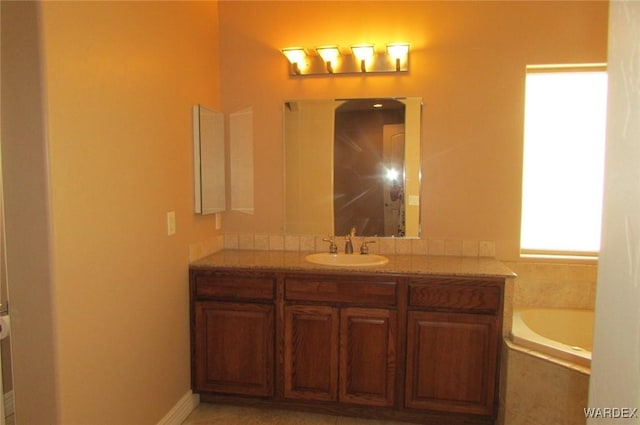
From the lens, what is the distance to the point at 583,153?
264 cm

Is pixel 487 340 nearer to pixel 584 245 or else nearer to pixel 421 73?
pixel 584 245

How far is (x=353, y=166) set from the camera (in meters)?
2.83

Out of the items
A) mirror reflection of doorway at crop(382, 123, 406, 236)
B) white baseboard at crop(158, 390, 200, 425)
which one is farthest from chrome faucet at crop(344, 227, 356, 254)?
white baseboard at crop(158, 390, 200, 425)

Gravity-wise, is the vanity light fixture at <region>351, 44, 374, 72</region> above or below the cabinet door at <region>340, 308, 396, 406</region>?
above

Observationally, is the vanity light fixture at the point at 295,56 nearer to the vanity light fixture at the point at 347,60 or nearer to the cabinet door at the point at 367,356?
the vanity light fixture at the point at 347,60

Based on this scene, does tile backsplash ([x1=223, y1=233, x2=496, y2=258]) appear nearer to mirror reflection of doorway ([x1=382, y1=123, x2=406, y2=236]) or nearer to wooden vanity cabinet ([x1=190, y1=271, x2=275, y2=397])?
mirror reflection of doorway ([x1=382, y1=123, x2=406, y2=236])

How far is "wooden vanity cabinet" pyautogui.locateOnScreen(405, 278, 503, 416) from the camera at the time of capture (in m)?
2.19

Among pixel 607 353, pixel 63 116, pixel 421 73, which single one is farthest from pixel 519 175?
pixel 63 116

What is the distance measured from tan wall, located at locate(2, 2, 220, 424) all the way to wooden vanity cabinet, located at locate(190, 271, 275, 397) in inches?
3.4

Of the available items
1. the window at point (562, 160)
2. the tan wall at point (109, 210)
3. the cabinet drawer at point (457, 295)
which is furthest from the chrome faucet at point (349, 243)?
the window at point (562, 160)

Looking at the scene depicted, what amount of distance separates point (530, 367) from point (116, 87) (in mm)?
2370

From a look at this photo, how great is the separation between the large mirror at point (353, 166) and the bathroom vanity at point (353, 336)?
45cm

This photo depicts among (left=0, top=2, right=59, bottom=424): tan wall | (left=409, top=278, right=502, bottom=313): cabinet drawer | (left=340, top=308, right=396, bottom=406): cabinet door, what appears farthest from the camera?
(left=340, top=308, right=396, bottom=406): cabinet door

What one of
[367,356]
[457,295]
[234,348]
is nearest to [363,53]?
[457,295]
